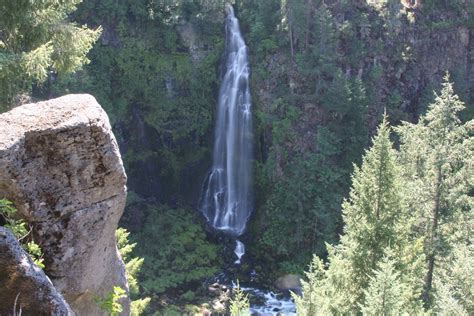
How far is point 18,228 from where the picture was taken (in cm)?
484

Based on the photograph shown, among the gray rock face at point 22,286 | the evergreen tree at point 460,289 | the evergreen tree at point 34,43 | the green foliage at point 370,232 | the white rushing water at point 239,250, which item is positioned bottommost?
the white rushing water at point 239,250

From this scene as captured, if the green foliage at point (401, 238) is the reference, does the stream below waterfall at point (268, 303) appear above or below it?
below

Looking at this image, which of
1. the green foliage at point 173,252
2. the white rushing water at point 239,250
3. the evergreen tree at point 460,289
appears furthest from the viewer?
the white rushing water at point 239,250

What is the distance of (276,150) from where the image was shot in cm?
2508

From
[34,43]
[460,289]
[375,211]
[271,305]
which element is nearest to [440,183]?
[460,289]

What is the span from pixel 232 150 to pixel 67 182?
69.8ft

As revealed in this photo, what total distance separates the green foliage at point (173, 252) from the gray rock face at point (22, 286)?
17.1m

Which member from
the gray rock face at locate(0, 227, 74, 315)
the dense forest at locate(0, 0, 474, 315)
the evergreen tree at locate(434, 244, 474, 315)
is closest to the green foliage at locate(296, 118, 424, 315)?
the evergreen tree at locate(434, 244, 474, 315)

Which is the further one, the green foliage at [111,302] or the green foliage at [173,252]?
the green foliage at [173,252]

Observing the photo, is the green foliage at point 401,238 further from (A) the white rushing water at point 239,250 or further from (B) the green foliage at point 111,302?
(A) the white rushing water at point 239,250

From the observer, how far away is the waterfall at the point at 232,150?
26.3 metres

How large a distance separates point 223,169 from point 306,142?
5227 millimetres

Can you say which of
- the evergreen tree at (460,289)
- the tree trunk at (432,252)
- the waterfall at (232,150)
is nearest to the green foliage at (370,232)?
the evergreen tree at (460,289)

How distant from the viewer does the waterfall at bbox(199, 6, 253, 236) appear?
2634 centimetres
